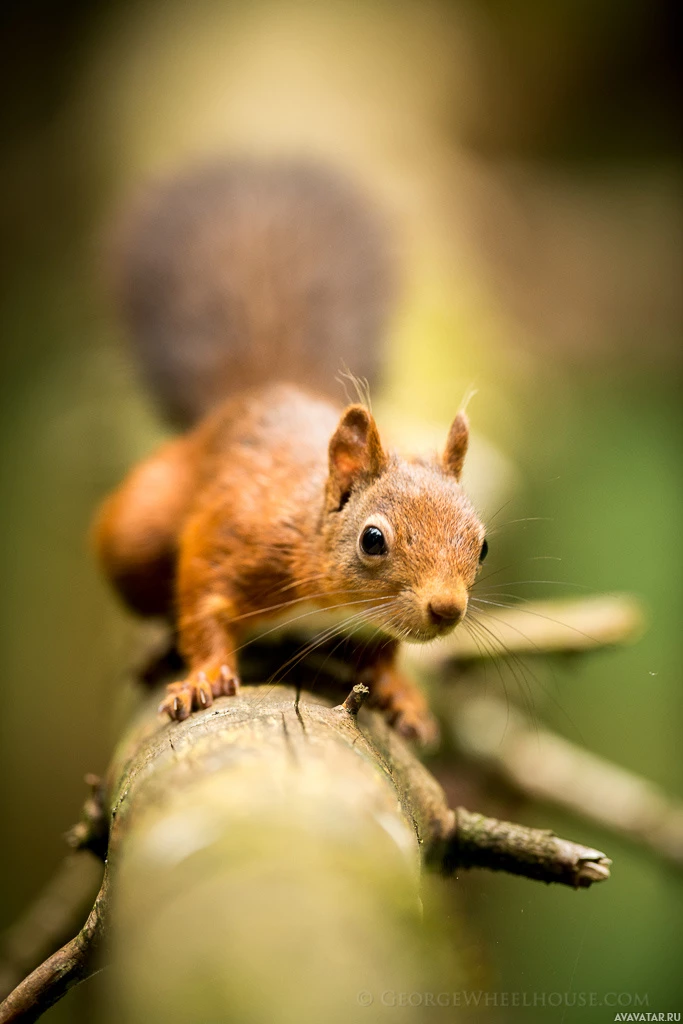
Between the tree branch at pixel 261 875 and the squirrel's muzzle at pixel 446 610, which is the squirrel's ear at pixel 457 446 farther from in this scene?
the tree branch at pixel 261 875

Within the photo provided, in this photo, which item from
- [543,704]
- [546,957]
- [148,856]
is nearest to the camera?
[148,856]

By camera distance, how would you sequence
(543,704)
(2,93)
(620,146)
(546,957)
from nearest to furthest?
(546,957) → (543,704) → (2,93) → (620,146)

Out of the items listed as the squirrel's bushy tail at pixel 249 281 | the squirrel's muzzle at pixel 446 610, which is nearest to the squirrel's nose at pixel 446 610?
the squirrel's muzzle at pixel 446 610

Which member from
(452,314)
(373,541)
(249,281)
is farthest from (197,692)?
(452,314)

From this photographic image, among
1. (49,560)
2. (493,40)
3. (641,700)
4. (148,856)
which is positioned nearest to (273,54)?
(493,40)

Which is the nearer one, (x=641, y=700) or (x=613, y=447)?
(x=641, y=700)

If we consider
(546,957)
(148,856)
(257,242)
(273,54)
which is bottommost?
(546,957)

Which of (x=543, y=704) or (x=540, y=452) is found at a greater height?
(x=540, y=452)

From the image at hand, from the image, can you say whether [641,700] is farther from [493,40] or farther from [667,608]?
[493,40]
